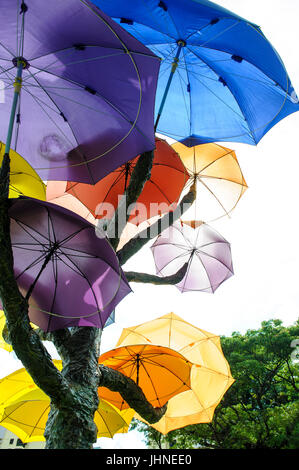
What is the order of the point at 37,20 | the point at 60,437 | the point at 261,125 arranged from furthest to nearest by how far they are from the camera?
1. the point at 261,125
2. the point at 60,437
3. the point at 37,20

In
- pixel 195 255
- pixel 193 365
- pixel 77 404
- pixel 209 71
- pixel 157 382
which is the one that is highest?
A: pixel 209 71

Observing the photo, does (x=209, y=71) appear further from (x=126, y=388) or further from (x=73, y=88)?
(x=126, y=388)

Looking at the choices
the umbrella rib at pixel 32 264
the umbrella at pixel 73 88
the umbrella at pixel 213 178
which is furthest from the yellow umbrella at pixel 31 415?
the umbrella at pixel 213 178

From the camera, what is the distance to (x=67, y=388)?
4500mm

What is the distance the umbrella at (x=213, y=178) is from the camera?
29.6ft

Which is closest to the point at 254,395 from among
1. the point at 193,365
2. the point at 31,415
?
the point at 193,365

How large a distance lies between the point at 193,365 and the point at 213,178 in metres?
5.03

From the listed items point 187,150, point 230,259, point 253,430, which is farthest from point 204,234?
point 253,430

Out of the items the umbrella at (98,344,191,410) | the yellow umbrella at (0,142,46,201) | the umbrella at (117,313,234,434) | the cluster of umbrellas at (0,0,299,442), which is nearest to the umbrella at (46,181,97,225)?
the cluster of umbrellas at (0,0,299,442)

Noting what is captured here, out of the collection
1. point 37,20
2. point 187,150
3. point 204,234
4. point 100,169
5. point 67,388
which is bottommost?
point 67,388

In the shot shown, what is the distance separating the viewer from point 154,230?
313 inches

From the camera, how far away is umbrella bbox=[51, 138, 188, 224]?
25.8 feet

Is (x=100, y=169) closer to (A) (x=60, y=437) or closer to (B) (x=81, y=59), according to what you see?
(B) (x=81, y=59)

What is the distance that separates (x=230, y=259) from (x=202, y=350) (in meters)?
2.72
